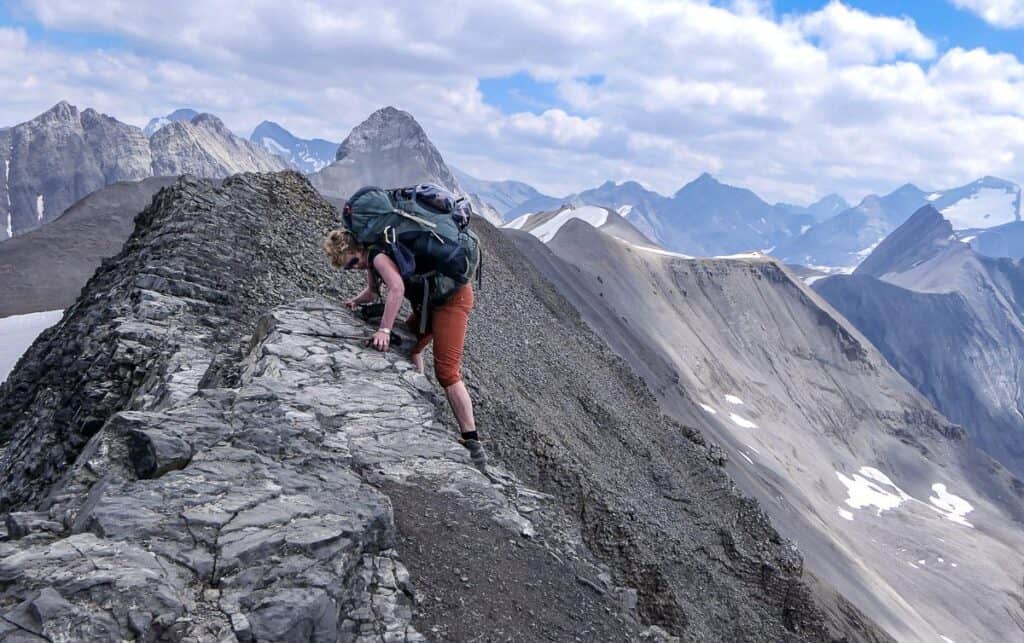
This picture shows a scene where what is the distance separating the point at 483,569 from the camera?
22.6 feet

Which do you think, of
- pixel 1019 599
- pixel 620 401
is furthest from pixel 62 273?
pixel 1019 599

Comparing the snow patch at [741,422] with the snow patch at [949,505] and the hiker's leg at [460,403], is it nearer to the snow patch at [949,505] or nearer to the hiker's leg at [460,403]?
the snow patch at [949,505]

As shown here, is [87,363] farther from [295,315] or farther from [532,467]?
[532,467]

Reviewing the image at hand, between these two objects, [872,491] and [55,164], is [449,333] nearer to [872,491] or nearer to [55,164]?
[872,491]

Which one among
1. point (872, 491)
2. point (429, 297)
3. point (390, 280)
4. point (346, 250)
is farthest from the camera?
point (872, 491)

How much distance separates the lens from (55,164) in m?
188

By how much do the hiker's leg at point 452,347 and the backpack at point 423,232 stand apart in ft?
0.46

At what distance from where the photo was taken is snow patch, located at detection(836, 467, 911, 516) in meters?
96.7

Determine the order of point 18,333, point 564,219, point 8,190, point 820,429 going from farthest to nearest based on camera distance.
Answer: point 8,190 < point 564,219 < point 820,429 < point 18,333

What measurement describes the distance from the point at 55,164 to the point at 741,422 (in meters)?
180

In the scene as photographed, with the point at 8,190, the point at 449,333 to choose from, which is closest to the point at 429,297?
the point at 449,333

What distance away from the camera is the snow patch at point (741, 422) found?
87.3 m

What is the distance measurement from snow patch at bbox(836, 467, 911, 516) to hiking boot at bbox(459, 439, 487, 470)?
96203 millimetres

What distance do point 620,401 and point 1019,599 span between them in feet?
267
